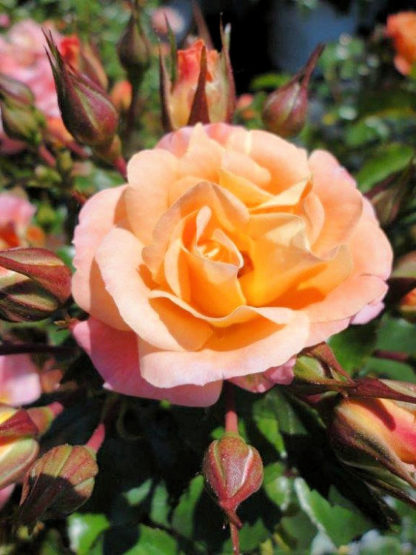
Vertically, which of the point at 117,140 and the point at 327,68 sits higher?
the point at 117,140

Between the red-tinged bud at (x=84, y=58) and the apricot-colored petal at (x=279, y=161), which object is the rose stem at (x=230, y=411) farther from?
the red-tinged bud at (x=84, y=58)

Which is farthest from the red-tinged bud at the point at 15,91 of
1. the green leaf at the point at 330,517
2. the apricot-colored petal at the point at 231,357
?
the green leaf at the point at 330,517

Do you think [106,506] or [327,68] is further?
[327,68]

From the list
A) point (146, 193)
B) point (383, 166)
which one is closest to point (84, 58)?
point (146, 193)

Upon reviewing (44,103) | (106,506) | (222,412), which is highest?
(44,103)

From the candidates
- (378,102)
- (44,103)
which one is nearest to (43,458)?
(44,103)

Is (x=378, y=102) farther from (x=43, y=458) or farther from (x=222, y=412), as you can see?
(x=43, y=458)

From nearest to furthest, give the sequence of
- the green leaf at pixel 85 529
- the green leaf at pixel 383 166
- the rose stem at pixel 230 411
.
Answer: the rose stem at pixel 230 411
the green leaf at pixel 85 529
the green leaf at pixel 383 166

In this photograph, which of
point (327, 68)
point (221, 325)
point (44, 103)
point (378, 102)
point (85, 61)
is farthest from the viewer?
point (327, 68)
